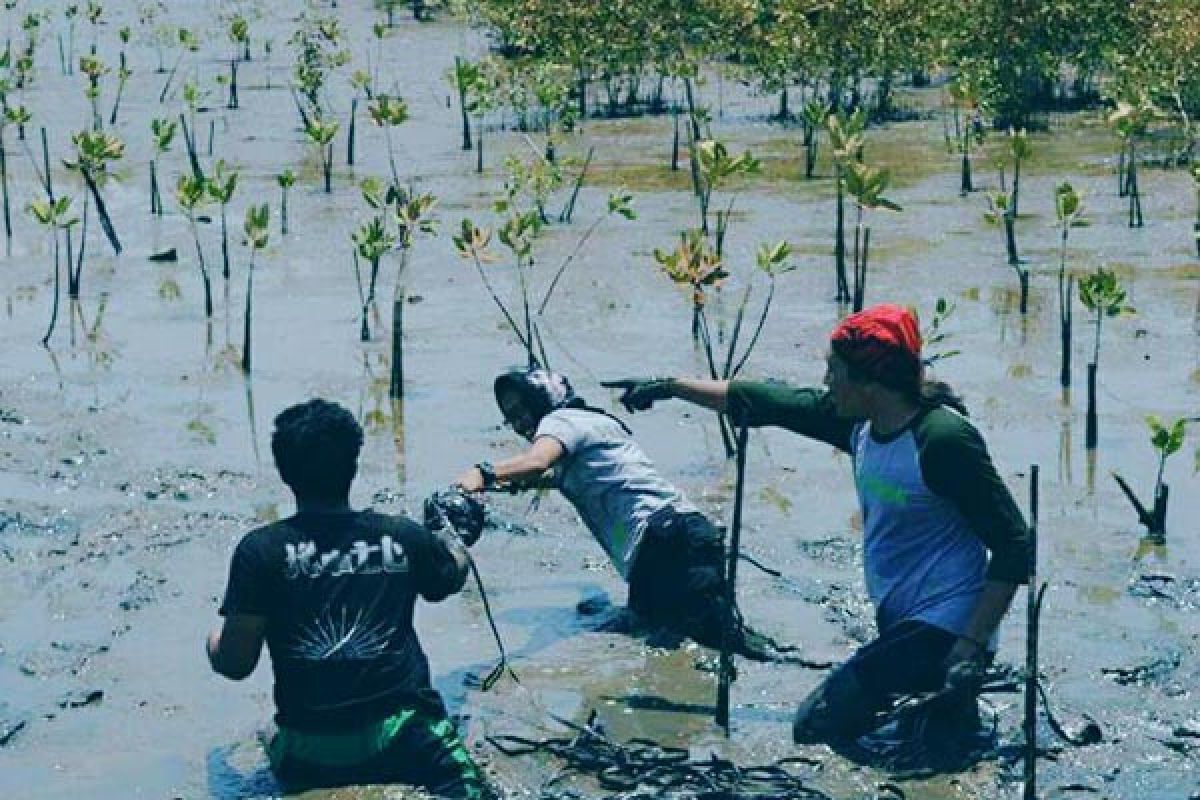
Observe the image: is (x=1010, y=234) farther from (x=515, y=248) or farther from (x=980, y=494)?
(x=980, y=494)

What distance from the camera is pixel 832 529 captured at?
9578 millimetres

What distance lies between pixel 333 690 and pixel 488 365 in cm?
626

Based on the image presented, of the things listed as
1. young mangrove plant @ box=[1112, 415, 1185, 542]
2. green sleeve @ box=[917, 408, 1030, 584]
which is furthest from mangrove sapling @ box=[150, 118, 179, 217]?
green sleeve @ box=[917, 408, 1030, 584]

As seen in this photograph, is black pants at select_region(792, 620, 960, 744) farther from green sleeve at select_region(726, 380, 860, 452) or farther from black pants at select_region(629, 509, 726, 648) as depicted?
black pants at select_region(629, 509, 726, 648)

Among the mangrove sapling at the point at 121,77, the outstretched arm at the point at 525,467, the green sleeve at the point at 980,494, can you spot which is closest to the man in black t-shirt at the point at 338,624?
the outstretched arm at the point at 525,467

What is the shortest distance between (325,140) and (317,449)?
10212mm

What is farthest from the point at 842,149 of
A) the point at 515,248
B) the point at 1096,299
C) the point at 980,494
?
the point at 980,494

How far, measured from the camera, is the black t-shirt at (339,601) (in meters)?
6.20

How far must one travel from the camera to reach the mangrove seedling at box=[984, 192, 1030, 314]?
13.3 m

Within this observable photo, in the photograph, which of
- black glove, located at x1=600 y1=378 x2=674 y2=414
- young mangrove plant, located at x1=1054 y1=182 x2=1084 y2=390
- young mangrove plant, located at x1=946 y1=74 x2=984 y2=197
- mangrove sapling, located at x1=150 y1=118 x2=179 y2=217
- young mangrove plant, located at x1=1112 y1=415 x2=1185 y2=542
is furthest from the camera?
young mangrove plant, located at x1=946 y1=74 x2=984 y2=197

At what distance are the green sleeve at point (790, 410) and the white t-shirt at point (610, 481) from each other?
66cm

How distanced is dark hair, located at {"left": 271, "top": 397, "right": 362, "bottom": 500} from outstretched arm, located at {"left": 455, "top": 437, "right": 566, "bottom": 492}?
3.23ft

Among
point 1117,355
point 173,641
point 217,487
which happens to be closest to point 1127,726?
point 173,641

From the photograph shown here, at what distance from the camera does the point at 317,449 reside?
6.13 m
